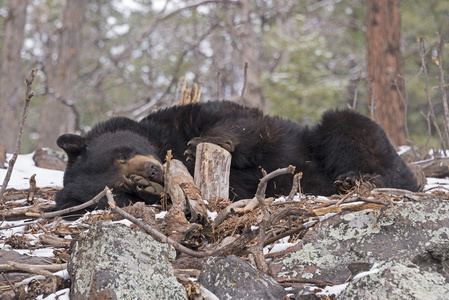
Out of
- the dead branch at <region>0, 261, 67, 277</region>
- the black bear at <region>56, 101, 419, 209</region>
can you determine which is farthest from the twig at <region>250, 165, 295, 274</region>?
the black bear at <region>56, 101, 419, 209</region>

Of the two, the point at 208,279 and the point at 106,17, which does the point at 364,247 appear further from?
the point at 106,17

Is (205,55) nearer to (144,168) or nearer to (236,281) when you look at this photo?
(144,168)

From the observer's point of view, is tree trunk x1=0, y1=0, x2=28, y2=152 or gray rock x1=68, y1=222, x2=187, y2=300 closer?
gray rock x1=68, y1=222, x2=187, y2=300

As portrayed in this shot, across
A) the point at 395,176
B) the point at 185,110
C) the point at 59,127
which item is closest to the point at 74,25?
the point at 59,127

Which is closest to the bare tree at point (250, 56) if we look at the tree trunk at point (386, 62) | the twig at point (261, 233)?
the tree trunk at point (386, 62)

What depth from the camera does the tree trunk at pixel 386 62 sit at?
398 inches

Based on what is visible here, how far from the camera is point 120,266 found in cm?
244

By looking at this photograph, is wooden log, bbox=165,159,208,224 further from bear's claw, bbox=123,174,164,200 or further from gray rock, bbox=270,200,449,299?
gray rock, bbox=270,200,449,299

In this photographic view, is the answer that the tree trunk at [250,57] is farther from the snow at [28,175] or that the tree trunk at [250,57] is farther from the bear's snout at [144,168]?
the bear's snout at [144,168]

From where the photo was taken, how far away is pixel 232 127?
4551 millimetres

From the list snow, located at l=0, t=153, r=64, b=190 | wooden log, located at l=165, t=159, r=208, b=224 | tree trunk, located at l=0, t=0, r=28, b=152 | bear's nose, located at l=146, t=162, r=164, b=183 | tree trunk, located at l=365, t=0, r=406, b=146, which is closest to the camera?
wooden log, located at l=165, t=159, r=208, b=224

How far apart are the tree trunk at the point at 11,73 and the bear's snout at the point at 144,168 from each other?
7.83 metres

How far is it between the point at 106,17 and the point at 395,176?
71.5 feet

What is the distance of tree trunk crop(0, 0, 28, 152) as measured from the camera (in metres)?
11.6
